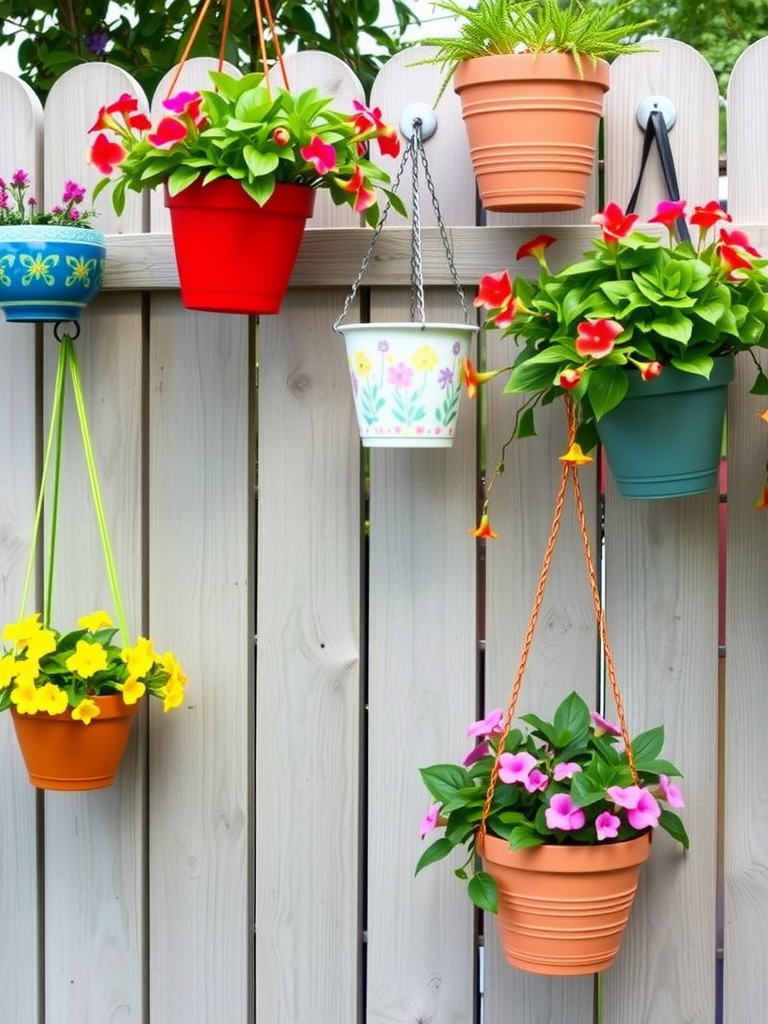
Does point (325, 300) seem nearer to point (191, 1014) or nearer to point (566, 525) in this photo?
point (566, 525)

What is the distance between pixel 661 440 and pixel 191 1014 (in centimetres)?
134

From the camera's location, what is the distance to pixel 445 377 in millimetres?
2086

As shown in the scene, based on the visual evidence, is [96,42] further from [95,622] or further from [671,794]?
[671,794]

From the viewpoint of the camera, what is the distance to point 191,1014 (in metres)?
2.48

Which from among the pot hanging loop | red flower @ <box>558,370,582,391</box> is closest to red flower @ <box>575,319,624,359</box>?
red flower @ <box>558,370,582,391</box>

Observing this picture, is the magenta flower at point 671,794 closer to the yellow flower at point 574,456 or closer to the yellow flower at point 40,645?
the yellow flower at point 574,456

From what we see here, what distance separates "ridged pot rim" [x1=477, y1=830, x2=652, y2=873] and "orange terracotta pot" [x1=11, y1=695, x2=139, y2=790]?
66 centimetres

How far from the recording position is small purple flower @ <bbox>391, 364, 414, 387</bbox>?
206 cm

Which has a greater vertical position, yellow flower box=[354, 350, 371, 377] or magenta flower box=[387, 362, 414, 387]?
yellow flower box=[354, 350, 371, 377]

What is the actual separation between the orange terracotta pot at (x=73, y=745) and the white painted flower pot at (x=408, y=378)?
633 mm

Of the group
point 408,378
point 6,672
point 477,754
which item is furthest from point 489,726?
point 6,672

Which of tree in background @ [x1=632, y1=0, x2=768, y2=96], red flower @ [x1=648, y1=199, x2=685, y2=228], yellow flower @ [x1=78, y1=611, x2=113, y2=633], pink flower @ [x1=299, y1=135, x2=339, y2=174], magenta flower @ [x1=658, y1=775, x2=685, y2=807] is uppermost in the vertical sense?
tree in background @ [x1=632, y1=0, x2=768, y2=96]

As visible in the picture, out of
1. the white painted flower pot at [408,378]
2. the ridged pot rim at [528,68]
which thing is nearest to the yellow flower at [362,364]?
the white painted flower pot at [408,378]

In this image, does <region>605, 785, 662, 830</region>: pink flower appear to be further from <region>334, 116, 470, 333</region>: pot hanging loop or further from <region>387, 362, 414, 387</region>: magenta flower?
<region>334, 116, 470, 333</region>: pot hanging loop
